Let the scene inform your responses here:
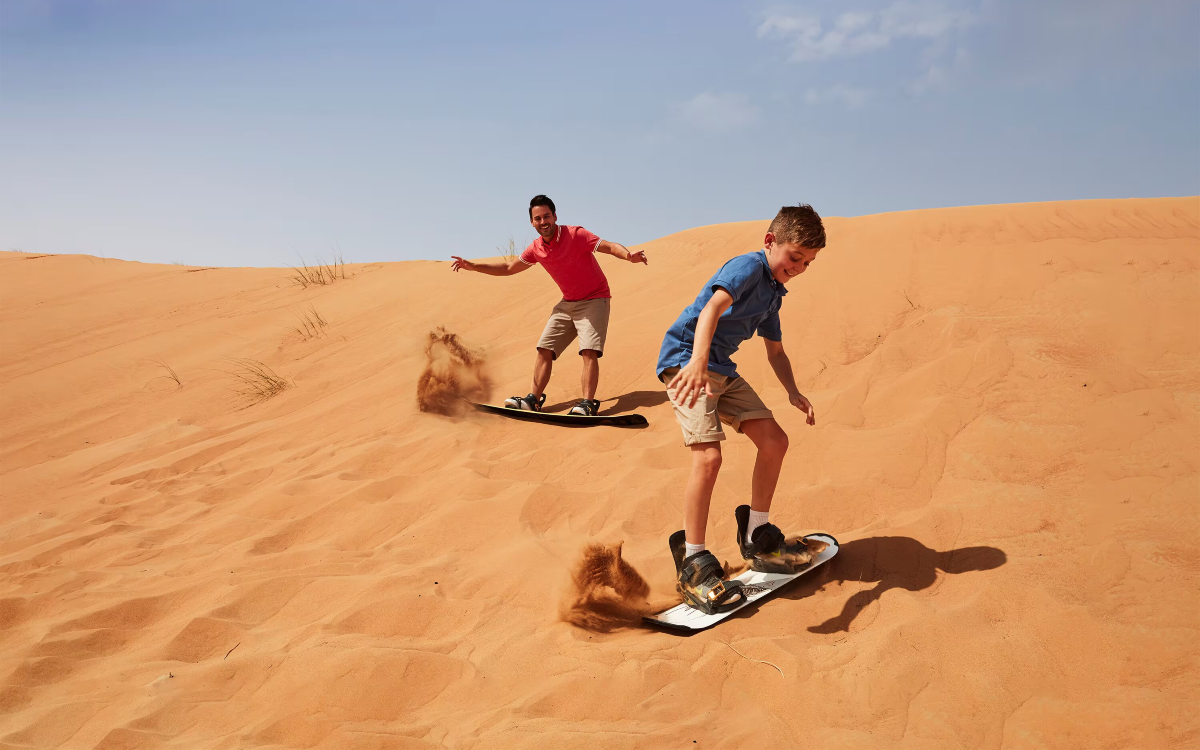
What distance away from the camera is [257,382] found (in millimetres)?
7676

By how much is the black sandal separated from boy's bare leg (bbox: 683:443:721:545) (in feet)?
0.29

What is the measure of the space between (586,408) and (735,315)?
265 centimetres

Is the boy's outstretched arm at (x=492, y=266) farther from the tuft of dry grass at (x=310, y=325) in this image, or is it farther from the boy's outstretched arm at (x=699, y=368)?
the tuft of dry grass at (x=310, y=325)

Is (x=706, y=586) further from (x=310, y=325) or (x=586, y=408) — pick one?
(x=310, y=325)

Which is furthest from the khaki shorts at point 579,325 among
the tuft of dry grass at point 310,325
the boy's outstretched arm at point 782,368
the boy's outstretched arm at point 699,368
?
the tuft of dry grass at point 310,325

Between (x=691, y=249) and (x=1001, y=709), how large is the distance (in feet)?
24.8

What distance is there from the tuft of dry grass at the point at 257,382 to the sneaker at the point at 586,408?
347cm

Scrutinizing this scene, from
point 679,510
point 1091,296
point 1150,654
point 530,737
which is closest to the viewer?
point 530,737

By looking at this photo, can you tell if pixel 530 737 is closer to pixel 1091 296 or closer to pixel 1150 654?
pixel 1150 654

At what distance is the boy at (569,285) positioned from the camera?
19.0 ft

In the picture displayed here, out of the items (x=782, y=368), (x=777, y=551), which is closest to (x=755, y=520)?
(x=777, y=551)

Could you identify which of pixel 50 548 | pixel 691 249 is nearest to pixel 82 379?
pixel 50 548

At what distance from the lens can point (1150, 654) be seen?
98.3 inches

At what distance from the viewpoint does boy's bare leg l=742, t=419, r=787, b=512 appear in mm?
3156
